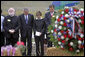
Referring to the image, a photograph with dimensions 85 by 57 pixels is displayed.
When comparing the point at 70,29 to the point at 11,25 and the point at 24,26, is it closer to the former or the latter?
the point at 24,26

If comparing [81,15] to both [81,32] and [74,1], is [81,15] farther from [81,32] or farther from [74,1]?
[74,1]

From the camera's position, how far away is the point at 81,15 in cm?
816

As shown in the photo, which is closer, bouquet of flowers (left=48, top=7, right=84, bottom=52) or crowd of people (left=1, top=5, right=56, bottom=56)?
bouquet of flowers (left=48, top=7, right=84, bottom=52)

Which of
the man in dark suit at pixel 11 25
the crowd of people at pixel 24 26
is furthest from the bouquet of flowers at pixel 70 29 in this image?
the man in dark suit at pixel 11 25

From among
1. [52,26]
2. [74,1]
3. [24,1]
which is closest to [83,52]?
[52,26]

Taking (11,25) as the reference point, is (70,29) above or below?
above

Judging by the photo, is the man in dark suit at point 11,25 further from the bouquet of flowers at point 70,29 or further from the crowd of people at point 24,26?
the bouquet of flowers at point 70,29

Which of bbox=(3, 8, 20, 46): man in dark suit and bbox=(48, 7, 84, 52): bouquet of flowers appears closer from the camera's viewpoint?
bbox=(48, 7, 84, 52): bouquet of flowers

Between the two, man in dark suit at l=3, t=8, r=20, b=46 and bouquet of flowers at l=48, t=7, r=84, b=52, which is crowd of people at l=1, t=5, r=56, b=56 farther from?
bouquet of flowers at l=48, t=7, r=84, b=52

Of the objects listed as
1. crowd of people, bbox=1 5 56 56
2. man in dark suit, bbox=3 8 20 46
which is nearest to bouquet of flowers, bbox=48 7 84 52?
crowd of people, bbox=1 5 56 56

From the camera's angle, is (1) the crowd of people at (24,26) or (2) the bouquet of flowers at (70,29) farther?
(1) the crowd of people at (24,26)

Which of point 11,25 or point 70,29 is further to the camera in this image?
point 11,25

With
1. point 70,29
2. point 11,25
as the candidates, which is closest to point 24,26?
point 11,25

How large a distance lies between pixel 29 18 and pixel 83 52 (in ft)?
7.52
